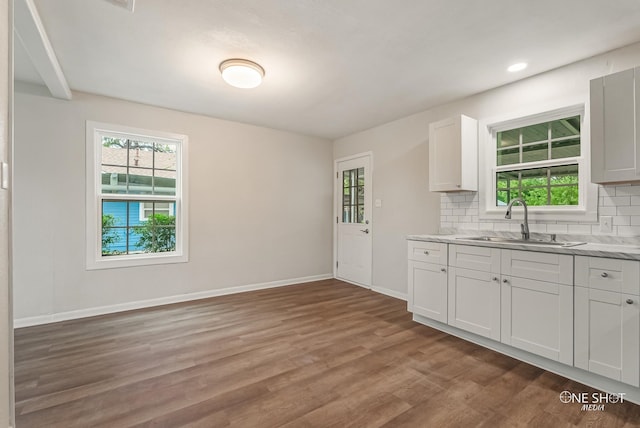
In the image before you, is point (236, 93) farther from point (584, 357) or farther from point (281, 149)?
point (584, 357)

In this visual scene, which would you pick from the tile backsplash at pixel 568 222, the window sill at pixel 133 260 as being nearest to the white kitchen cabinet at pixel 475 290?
the tile backsplash at pixel 568 222

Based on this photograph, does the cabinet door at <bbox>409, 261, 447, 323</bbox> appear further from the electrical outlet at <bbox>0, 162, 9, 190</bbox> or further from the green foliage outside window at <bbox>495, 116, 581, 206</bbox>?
the electrical outlet at <bbox>0, 162, 9, 190</bbox>

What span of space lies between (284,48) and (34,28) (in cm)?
178

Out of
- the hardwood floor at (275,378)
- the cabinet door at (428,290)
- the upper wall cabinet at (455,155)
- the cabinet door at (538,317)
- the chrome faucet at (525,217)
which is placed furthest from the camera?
the upper wall cabinet at (455,155)

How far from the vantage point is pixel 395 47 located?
8.09ft

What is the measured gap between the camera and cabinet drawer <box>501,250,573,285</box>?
7.09 feet

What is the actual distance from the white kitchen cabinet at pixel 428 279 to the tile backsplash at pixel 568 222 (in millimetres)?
632

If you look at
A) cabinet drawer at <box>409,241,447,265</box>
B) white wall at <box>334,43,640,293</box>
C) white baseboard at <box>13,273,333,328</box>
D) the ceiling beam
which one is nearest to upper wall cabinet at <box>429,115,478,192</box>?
white wall at <box>334,43,640,293</box>

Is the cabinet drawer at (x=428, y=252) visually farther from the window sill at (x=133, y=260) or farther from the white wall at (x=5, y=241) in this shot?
the white wall at (x=5, y=241)

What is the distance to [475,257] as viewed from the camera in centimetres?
272

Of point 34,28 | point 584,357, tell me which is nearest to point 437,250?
point 584,357

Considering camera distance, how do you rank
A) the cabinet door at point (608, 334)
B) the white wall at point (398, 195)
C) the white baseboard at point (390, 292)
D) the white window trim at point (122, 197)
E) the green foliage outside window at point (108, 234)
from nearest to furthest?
the cabinet door at point (608, 334) → the white window trim at point (122, 197) → the green foliage outside window at point (108, 234) → the white wall at point (398, 195) → the white baseboard at point (390, 292)

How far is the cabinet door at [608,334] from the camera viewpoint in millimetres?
1864

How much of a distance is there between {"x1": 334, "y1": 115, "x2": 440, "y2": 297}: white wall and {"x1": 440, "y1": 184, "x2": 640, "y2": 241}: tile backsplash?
0.22 m
